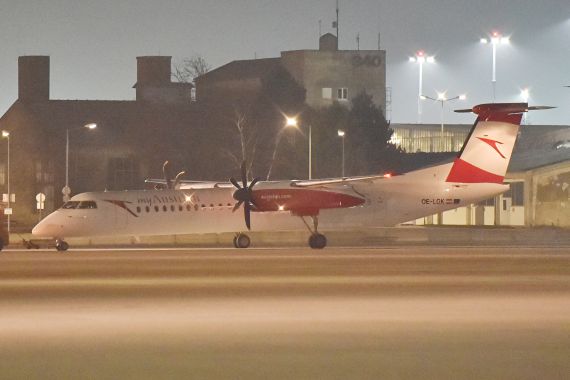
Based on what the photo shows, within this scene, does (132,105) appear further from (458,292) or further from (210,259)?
(458,292)

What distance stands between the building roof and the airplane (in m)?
52.5

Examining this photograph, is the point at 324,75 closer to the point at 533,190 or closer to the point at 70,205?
the point at 533,190

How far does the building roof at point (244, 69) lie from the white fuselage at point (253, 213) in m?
52.4

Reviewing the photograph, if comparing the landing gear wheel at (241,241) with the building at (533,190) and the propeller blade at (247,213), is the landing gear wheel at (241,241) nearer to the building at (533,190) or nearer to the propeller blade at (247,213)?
the propeller blade at (247,213)

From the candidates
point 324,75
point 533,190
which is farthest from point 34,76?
point 533,190

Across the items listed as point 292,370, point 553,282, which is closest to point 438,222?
point 553,282

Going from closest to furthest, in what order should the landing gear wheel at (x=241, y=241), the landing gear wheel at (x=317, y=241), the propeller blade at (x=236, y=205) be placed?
the propeller blade at (x=236, y=205), the landing gear wheel at (x=317, y=241), the landing gear wheel at (x=241, y=241)

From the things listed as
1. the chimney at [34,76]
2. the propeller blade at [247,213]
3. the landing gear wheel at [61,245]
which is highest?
the chimney at [34,76]

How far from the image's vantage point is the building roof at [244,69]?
10056cm

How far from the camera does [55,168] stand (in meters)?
90.3

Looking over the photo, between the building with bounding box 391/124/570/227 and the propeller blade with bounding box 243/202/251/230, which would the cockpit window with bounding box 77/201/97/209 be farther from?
the building with bounding box 391/124/570/227

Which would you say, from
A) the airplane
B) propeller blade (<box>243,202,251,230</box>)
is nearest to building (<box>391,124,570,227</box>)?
the airplane

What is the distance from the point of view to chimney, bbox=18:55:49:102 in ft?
320

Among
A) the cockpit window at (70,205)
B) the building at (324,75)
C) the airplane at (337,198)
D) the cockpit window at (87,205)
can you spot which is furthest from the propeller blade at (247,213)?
the building at (324,75)
